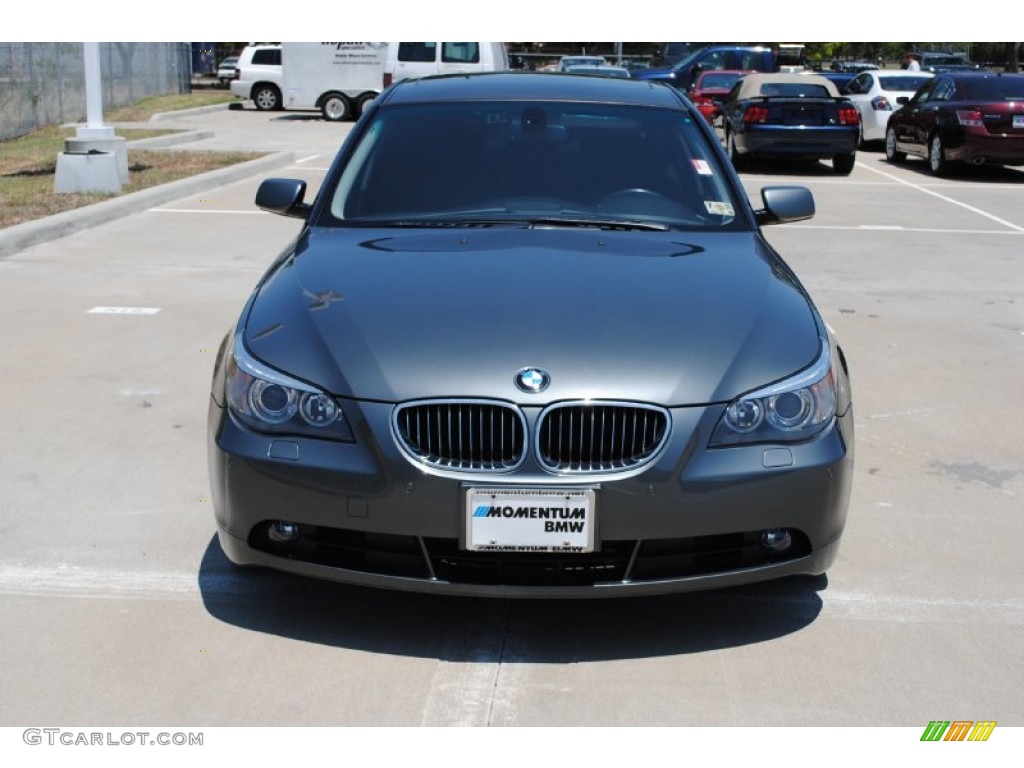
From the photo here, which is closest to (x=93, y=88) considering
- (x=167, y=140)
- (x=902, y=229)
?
(x=167, y=140)

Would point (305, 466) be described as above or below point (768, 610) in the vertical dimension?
above

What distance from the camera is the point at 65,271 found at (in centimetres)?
985

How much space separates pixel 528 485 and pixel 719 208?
199 centimetres

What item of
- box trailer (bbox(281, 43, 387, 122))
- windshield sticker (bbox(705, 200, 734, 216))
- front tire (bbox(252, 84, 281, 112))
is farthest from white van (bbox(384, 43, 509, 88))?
windshield sticker (bbox(705, 200, 734, 216))

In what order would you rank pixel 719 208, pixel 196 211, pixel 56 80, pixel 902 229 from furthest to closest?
pixel 56 80 < pixel 196 211 < pixel 902 229 < pixel 719 208

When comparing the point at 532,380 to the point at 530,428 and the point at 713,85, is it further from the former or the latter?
the point at 713,85

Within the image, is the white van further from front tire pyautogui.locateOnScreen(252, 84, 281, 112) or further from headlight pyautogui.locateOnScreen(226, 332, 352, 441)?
headlight pyautogui.locateOnScreen(226, 332, 352, 441)

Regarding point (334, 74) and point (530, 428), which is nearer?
point (530, 428)

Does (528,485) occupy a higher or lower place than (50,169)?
higher

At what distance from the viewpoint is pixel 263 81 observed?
34844 mm

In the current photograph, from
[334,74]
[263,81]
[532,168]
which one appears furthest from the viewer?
[263,81]

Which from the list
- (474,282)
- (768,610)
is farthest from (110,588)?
(768,610)
